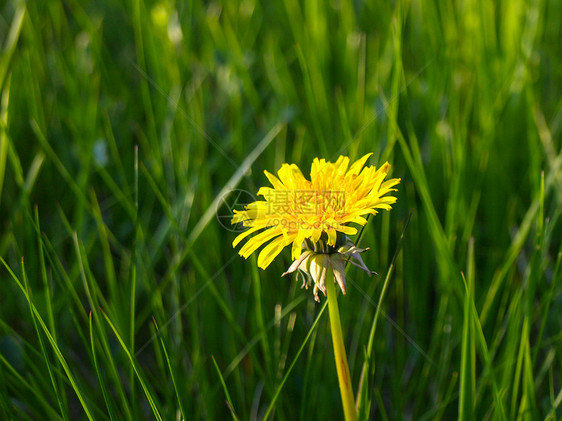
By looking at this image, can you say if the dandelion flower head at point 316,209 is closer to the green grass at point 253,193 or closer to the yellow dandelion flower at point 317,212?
the yellow dandelion flower at point 317,212

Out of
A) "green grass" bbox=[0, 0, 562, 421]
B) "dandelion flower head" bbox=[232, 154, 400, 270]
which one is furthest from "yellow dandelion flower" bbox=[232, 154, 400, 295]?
"green grass" bbox=[0, 0, 562, 421]

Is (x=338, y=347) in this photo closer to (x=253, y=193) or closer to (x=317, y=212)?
(x=317, y=212)

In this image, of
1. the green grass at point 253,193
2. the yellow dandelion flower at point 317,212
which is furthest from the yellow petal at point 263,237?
the green grass at point 253,193

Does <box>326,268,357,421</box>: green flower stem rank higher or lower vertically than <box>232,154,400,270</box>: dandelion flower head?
lower

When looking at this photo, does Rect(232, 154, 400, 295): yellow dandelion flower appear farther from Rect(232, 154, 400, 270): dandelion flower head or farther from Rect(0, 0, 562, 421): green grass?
Rect(0, 0, 562, 421): green grass

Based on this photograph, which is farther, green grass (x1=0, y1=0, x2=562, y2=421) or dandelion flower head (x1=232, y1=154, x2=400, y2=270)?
green grass (x1=0, y1=0, x2=562, y2=421)

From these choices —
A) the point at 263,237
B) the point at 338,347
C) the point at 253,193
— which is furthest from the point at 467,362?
the point at 253,193
